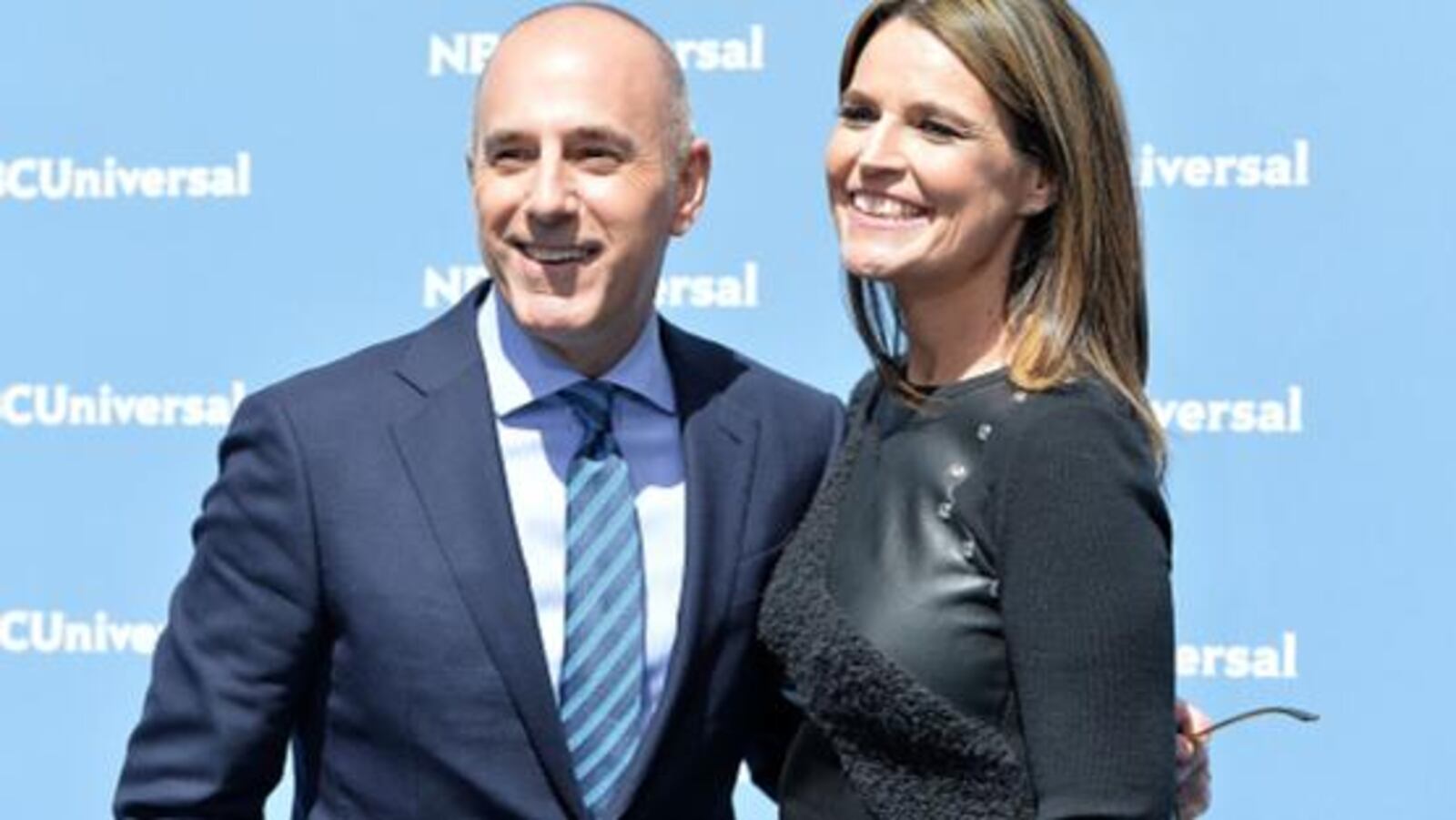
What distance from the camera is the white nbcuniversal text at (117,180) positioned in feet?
10.9

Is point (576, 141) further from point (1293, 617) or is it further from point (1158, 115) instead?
point (1293, 617)

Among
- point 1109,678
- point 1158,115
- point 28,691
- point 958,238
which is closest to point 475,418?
point 958,238

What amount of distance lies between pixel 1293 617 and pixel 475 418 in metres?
1.41

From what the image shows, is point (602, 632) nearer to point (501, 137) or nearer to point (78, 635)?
point (501, 137)

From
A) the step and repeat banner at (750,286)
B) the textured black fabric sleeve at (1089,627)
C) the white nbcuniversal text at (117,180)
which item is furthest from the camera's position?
the white nbcuniversal text at (117,180)

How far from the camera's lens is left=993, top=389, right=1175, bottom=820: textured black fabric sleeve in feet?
6.16

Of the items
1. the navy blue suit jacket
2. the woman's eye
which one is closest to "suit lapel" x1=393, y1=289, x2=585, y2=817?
the navy blue suit jacket

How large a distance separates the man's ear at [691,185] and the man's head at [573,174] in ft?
0.16

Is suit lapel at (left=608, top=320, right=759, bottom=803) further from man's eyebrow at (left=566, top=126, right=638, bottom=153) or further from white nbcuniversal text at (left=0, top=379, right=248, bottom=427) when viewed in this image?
white nbcuniversal text at (left=0, top=379, right=248, bottom=427)

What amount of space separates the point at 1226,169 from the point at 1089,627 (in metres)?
1.35

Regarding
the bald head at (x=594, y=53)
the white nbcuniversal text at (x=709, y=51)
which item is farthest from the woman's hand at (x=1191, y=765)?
the white nbcuniversal text at (x=709, y=51)

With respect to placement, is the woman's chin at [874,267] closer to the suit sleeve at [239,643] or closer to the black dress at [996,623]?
the black dress at [996,623]

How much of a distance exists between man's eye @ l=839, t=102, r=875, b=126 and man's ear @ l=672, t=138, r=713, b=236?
0.18 metres

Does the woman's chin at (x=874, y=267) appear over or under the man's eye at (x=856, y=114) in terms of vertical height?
under
